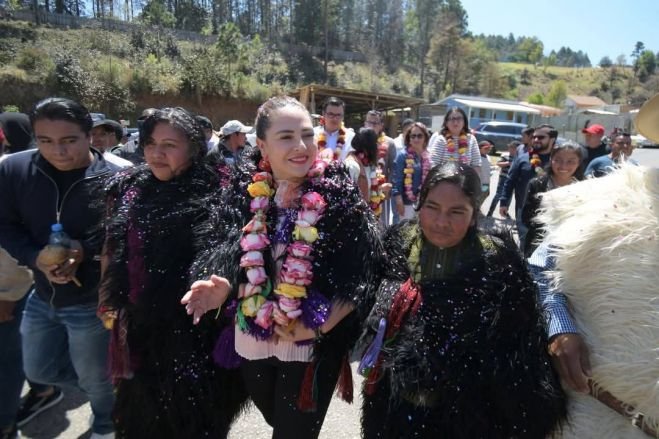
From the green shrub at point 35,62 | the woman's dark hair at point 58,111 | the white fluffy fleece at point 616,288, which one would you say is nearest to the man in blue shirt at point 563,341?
the white fluffy fleece at point 616,288

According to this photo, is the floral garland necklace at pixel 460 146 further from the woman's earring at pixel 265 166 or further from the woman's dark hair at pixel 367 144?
the woman's earring at pixel 265 166

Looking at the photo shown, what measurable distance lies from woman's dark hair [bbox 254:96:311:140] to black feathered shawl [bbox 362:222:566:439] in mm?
886

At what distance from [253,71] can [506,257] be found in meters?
37.9

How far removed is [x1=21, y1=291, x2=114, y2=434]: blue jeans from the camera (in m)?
2.30

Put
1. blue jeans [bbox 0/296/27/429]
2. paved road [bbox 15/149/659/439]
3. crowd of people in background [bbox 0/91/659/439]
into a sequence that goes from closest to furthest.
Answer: crowd of people in background [bbox 0/91/659/439] → blue jeans [bbox 0/296/27/429] → paved road [bbox 15/149/659/439]

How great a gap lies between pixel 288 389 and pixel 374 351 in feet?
1.48

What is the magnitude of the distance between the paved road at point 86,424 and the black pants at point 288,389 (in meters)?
0.92

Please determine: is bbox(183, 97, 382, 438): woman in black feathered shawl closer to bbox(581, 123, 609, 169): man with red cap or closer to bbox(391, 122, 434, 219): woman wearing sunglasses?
bbox(391, 122, 434, 219): woman wearing sunglasses

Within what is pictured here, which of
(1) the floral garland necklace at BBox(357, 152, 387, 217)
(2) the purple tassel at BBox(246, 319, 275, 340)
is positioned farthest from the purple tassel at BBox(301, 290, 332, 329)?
(1) the floral garland necklace at BBox(357, 152, 387, 217)

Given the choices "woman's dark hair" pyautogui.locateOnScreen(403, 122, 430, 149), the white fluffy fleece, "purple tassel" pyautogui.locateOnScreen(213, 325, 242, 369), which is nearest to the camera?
the white fluffy fleece

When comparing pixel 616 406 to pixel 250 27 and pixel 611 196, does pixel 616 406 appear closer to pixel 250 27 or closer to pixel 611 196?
pixel 611 196

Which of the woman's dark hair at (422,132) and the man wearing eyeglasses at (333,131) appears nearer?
the man wearing eyeglasses at (333,131)

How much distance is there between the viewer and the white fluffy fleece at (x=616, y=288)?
4.52ft

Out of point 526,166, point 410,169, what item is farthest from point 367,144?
point 526,166
